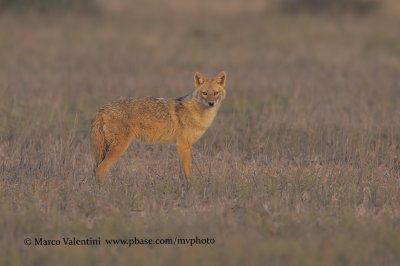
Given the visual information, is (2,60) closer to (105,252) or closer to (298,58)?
(298,58)

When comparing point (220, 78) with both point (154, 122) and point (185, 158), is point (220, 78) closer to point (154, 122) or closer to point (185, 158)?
point (154, 122)

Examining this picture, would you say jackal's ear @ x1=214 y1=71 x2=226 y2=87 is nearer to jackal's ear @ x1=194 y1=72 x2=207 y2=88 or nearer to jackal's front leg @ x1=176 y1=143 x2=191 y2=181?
jackal's ear @ x1=194 y1=72 x2=207 y2=88

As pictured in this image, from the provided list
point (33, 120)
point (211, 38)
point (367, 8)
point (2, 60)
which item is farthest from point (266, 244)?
point (367, 8)

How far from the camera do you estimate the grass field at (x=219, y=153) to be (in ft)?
16.5

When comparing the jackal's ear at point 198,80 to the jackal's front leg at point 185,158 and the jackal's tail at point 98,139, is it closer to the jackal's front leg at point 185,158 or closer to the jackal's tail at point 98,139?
A: the jackal's front leg at point 185,158

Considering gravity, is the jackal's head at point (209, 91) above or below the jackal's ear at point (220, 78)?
below

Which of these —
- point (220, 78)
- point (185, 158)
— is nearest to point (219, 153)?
point (185, 158)

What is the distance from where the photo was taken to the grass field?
5.02 m

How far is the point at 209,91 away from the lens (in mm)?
7438

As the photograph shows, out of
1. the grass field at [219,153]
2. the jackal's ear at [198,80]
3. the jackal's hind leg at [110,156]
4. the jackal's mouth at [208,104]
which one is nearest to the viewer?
the grass field at [219,153]

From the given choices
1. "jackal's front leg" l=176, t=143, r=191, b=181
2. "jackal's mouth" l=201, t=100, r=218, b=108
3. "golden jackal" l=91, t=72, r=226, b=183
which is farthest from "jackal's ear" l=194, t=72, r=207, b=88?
"jackal's front leg" l=176, t=143, r=191, b=181

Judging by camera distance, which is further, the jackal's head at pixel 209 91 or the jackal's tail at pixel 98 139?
the jackal's head at pixel 209 91

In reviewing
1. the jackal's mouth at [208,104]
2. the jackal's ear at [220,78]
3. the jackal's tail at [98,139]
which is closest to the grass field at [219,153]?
the jackal's tail at [98,139]

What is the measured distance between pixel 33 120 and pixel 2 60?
7.08m
